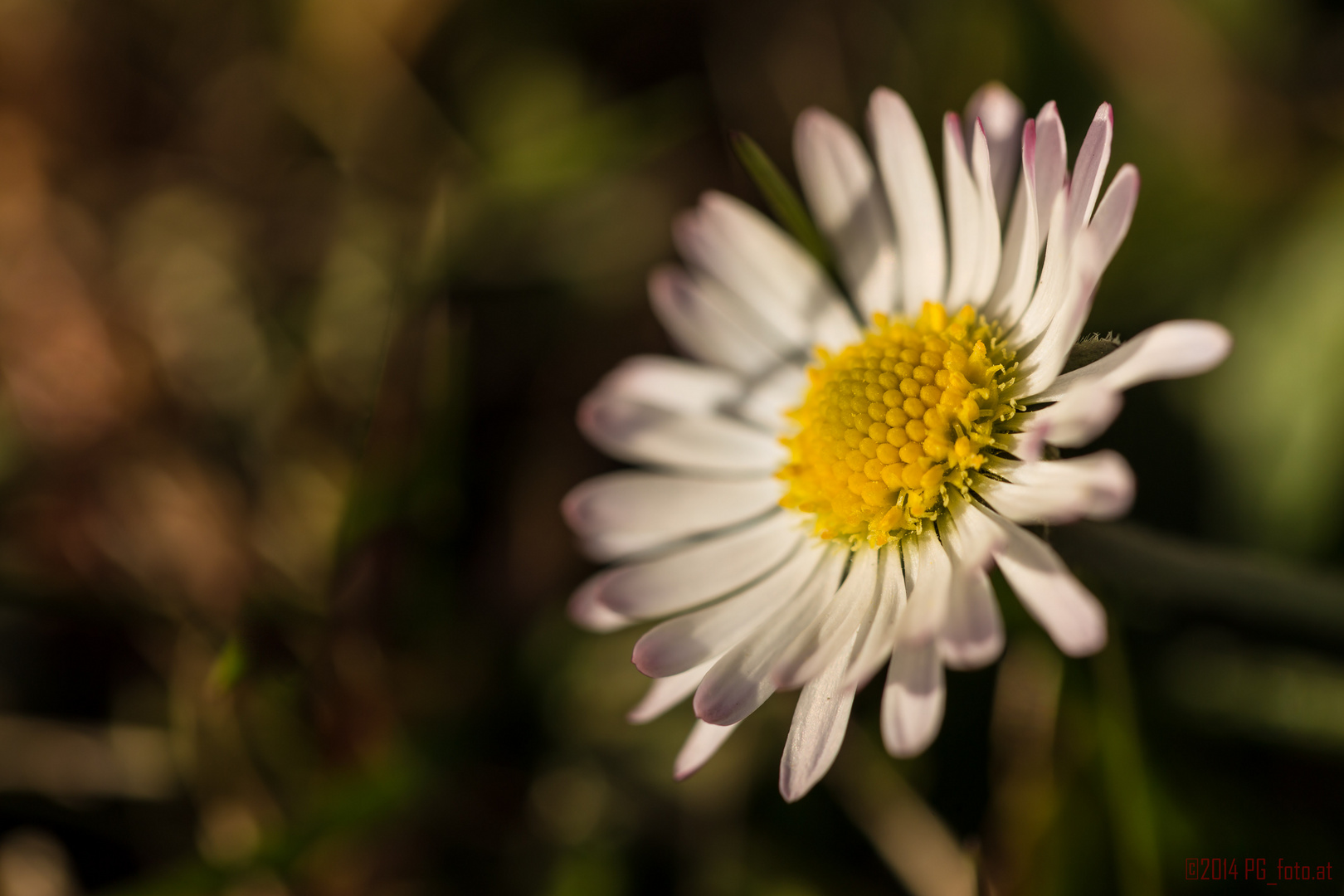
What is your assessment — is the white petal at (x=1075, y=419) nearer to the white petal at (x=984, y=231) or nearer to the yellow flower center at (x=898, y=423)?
the yellow flower center at (x=898, y=423)

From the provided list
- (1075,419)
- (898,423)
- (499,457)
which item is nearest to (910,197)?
(898,423)

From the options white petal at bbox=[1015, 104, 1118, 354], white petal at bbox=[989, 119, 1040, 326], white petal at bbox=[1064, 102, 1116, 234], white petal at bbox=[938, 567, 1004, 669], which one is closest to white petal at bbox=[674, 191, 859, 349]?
white petal at bbox=[989, 119, 1040, 326]

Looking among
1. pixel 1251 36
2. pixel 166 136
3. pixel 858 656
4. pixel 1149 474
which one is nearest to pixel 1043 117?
pixel 858 656

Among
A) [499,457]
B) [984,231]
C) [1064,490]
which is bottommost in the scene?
[1064,490]

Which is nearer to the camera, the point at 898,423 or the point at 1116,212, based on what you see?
the point at 1116,212

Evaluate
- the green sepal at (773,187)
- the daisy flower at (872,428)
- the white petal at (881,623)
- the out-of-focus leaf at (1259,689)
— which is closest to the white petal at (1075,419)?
the daisy flower at (872,428)

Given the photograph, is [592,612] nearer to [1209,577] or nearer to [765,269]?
[765,269]

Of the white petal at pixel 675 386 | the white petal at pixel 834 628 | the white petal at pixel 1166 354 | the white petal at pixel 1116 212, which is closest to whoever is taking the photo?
the white petal at pixel 1166 354
